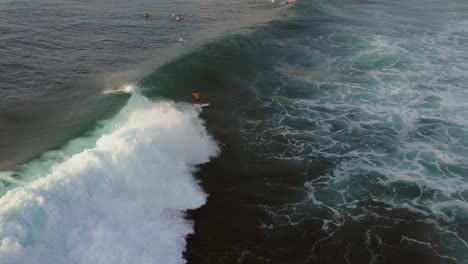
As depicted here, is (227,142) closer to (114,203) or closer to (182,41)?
(114,203)

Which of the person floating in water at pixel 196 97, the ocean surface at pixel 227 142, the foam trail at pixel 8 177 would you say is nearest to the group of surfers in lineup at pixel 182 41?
the person floating in water at pixel 196 97

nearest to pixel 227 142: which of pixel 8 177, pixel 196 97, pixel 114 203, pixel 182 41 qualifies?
pixel 196 97

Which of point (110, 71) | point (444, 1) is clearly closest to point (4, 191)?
point (110, 71)

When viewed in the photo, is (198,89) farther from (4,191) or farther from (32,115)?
(4,191)

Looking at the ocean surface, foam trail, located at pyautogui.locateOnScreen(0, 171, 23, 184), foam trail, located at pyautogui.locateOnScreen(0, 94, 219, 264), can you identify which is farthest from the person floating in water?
foam trail, located at pyautogui.locateOnScreen(0, 171, 23, 184)

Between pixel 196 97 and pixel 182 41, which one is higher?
pixel 182 41

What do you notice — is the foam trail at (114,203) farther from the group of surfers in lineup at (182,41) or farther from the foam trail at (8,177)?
the group of surfers in lineup at (182,41)
